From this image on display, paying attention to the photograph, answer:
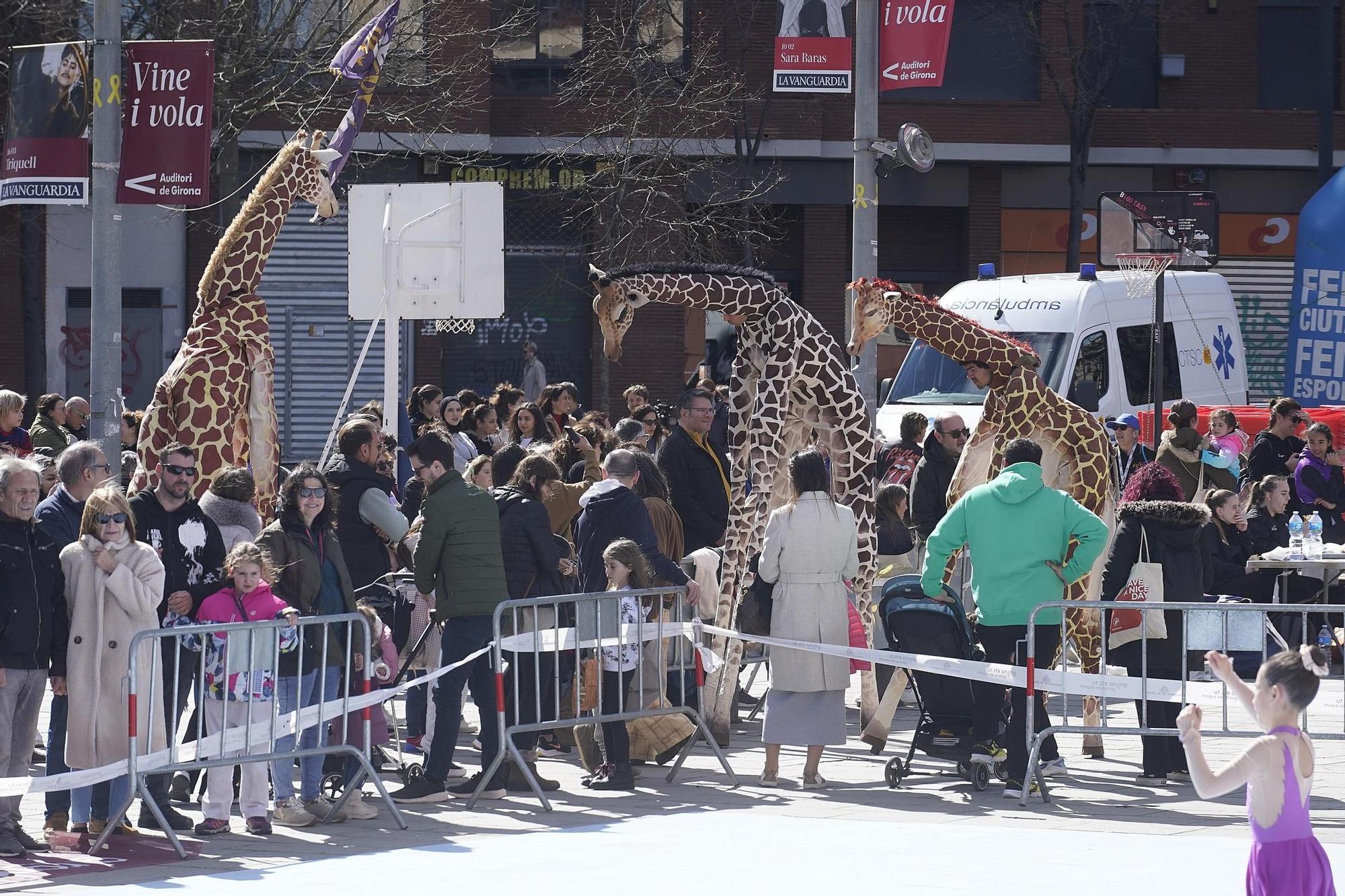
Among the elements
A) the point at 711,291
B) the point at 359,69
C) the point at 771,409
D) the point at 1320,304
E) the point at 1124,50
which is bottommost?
the point at 771,409

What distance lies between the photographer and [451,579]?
33.9 ft

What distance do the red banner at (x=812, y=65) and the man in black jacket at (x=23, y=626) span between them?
11.3 m

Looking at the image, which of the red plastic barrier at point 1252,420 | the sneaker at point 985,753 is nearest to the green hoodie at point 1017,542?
the sneaker at point 985,753

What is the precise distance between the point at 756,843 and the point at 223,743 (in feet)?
8.40

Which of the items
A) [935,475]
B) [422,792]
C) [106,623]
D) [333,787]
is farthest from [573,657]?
[935,475]

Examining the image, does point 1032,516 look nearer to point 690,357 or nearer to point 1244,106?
point 690,357

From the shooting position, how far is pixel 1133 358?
68.0 feet

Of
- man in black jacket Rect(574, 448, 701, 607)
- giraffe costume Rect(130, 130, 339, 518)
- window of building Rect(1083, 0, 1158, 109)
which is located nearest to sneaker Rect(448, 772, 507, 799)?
man in black jacket Rect(574, 448, 701, 607)

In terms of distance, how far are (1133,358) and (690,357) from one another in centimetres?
1298

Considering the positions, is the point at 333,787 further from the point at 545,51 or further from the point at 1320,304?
the point at 545,51

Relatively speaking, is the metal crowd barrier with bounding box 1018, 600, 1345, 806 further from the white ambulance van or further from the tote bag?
the white ambulance van

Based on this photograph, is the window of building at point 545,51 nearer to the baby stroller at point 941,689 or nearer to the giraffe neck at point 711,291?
the giraffe neck at point 711,291

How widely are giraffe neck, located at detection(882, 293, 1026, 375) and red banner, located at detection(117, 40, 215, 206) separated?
5.27 metres

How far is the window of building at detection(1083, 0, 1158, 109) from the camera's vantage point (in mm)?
33375
